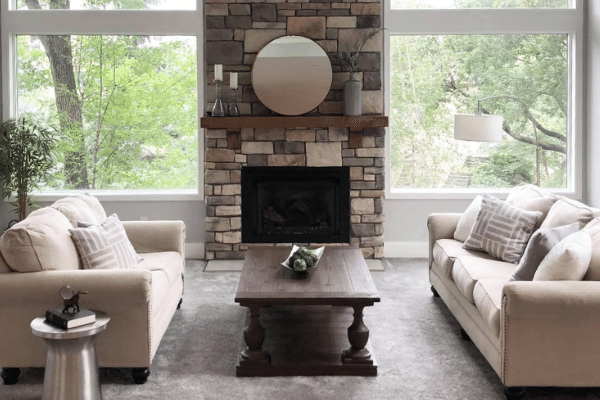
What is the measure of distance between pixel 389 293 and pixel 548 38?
3165 mm

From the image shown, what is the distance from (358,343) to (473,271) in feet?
3.01

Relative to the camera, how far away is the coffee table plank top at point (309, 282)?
155 inches

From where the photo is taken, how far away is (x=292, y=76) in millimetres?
6723

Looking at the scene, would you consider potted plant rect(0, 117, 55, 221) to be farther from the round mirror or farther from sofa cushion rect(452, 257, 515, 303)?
sofa cushion rect(452, 257, 515, 303)

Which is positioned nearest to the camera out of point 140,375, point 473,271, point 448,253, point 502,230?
point 140,375

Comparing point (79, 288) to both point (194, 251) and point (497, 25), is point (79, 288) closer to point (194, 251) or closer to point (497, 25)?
point (194, 251)

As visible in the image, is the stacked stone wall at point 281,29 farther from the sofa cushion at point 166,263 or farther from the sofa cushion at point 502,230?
the sofa cushion at point 166,263

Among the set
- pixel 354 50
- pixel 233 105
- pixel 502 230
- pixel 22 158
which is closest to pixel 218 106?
pixel 233 105

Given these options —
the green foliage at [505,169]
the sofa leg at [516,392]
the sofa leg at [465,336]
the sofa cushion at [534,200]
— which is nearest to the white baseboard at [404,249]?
the green foliage at [505,169]

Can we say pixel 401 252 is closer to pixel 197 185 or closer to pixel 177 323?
pixel 197 185

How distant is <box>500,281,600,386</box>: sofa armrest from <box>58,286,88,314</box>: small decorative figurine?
202 cm

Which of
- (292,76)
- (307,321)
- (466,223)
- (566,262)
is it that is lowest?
(307,321)

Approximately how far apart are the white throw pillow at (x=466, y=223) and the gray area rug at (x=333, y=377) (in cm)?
A: 53

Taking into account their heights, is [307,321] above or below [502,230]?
below
